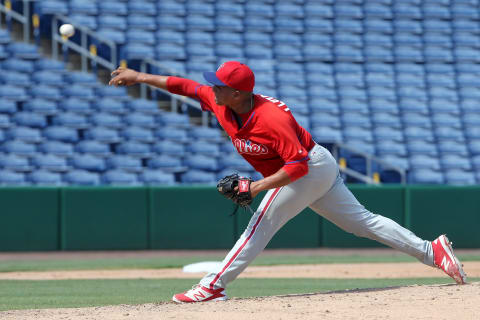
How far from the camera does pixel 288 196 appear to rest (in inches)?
198

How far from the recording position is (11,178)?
41.6 ft

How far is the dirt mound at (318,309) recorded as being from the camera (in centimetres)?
451

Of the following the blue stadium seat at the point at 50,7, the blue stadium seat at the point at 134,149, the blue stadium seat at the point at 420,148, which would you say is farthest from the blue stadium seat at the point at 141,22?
the blue stadium seat at the point at 420,148

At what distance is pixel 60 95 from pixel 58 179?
1.80m

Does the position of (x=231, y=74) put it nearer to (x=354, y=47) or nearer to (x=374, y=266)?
(x=374, y=266)

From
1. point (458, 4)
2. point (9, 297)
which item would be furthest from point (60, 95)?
point (458, 4)

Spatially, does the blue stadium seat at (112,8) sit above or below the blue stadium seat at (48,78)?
above

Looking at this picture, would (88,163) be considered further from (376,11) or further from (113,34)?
(376,11)

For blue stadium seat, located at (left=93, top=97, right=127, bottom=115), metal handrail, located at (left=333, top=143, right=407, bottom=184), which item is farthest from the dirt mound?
blue stadium seat, located at (left=93, top=97, right=127, bottom=115)

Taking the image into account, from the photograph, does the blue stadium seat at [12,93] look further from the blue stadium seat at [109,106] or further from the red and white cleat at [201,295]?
the red and white cleat at [201,295]

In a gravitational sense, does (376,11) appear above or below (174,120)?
above

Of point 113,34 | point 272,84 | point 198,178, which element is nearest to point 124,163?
point 198,178

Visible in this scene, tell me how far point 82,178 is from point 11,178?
1055 millimetres

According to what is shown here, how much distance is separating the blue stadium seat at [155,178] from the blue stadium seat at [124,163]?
4.9 inches
